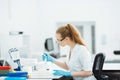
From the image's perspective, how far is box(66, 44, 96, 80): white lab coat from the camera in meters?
2.77

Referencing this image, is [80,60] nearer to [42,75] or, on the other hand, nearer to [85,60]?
[85,60]

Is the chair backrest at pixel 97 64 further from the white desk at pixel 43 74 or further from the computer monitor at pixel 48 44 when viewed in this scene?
the computer monitor at pixel 48 44

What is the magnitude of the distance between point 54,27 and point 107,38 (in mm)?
1439

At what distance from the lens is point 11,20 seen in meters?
4.78

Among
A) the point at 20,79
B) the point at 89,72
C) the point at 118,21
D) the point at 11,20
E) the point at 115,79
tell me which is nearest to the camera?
the point at 20,79

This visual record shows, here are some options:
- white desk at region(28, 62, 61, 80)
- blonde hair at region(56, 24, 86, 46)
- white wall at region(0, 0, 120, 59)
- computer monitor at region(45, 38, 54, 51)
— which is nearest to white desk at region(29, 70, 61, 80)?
white desk at region(28, 62, 61, 80)

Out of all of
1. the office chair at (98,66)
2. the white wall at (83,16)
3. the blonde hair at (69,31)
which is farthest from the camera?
the white wall at (83,16)

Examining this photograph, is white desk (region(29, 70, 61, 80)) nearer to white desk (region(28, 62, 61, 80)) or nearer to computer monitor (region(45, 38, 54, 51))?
white desk (region(28, 62, 61, 80))

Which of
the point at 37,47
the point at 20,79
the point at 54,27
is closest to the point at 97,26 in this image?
the point at 54,27

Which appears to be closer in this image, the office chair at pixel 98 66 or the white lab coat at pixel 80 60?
the white lab coat at pixel 80 60

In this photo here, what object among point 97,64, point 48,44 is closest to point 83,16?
point 48,44

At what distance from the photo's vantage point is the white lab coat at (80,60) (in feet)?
9.09

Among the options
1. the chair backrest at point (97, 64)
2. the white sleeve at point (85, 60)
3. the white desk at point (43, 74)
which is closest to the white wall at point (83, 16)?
the white desk at point (43, 74)

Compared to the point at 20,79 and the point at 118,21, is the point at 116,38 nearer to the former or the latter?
the point at 118,21
